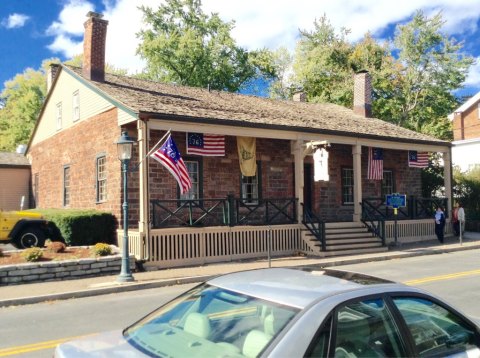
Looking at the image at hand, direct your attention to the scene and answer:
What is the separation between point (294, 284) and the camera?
3270 millimetres

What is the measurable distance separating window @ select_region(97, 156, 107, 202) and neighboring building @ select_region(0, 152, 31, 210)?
9212mm

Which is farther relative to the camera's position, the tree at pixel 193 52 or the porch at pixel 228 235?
the tree at pixel 193 52

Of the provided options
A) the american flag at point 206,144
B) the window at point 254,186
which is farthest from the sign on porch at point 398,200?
the american flag at point 206,144

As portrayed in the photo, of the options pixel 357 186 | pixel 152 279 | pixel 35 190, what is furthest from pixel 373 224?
pixel 35 190

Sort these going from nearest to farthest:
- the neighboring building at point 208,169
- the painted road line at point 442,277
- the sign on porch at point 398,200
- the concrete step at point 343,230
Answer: the painted road line at point 442,277, the neighboring building at point 208,169, the concrete step at point 343,230, the sign on porch at point 398,200

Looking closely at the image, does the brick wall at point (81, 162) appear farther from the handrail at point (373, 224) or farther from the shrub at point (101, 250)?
the handrail at point (373, 224)

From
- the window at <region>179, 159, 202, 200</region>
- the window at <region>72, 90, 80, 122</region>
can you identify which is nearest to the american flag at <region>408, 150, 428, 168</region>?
the window at <region>179, 159, 202, 200</region>

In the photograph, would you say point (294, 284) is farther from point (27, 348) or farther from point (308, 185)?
point (308, 185)

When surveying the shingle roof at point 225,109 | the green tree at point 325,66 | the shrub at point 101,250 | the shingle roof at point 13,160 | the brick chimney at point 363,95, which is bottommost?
the shrub at point 101,250

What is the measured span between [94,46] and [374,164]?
11877mm

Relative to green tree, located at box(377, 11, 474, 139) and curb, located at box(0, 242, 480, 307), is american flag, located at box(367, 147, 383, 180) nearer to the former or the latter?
curb, located at box(0, 242, 480, 307)

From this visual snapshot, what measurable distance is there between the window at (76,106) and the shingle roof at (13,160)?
23.1 ft

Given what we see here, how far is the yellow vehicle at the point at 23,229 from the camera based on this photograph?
47.0ft

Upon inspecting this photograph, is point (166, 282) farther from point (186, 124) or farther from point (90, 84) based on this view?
point (90, 84)
